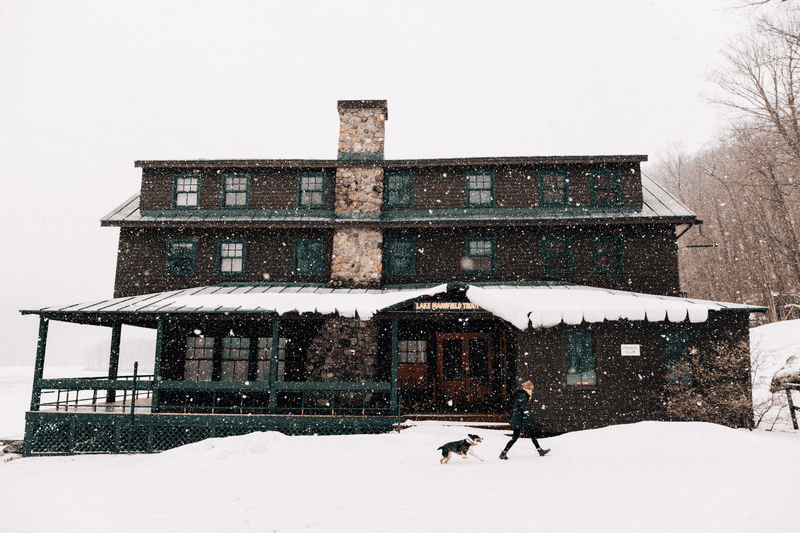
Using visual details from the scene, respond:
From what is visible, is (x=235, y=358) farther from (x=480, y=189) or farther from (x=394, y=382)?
(x=480, y=189)

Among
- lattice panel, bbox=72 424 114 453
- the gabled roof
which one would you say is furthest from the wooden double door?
lattice panel, bbox=72 424 114 453

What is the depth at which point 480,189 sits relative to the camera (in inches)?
677

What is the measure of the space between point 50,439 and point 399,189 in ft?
43.6

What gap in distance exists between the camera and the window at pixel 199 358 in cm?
1581

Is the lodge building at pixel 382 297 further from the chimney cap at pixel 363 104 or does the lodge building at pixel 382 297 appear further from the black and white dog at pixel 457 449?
the black and white dog at pixel 457 449

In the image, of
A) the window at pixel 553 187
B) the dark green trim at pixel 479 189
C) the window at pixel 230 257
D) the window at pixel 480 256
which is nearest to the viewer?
the window at pixel 480 256

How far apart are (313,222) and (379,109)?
523 cm

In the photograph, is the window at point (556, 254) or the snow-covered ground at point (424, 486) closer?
the snow-covered ground at point (424, 486)

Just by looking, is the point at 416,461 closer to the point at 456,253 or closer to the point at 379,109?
the point at 456,253

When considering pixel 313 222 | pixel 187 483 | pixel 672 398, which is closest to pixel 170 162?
pixel 313 222

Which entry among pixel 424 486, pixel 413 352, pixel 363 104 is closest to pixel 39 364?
pixel 413 352

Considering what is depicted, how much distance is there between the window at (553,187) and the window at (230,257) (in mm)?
11354

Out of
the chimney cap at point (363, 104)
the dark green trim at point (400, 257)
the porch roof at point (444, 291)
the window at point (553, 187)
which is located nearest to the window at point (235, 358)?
the porch roof at point (444, 291)

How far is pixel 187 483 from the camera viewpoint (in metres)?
7.85
